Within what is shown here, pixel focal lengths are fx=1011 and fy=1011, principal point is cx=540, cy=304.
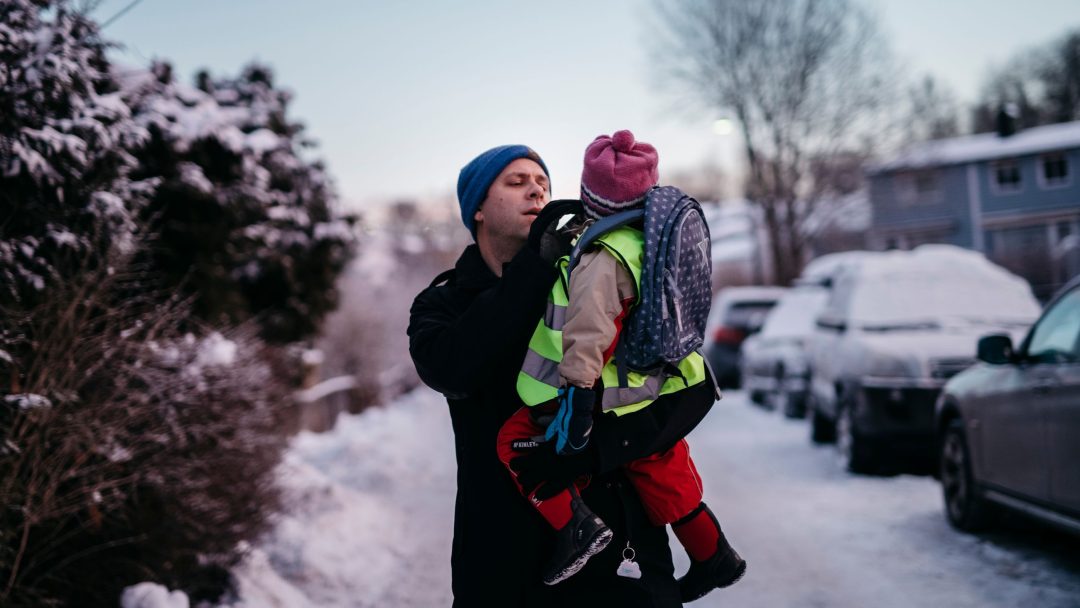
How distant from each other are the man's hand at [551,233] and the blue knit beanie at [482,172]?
0.83 feet

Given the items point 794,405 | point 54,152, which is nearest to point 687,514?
point 54,152

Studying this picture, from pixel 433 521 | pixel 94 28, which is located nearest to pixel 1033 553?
pixel 433 521

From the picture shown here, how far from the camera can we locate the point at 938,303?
10.3 metres

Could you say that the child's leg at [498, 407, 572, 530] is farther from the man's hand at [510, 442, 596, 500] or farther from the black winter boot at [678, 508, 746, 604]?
the black winter boot at [678, 508, 746, 604]

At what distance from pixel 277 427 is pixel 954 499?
5.45m

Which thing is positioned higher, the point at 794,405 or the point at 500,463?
the point at 500,463

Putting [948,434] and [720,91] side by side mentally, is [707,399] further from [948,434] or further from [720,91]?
[720,91]

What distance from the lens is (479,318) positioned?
96.7 inches

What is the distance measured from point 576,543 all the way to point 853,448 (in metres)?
7.93

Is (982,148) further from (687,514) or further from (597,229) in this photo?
(597,229)

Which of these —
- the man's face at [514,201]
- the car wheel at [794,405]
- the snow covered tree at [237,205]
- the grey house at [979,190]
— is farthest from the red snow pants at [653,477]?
the grey house at [979,190]

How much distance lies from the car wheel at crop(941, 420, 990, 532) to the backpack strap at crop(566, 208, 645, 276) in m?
5.48

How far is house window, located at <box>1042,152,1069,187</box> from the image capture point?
36156 millimetres

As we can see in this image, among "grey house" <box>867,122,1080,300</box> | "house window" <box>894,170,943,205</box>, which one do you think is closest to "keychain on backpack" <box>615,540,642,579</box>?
"grey house" <box>867,122,1080,300</box>
